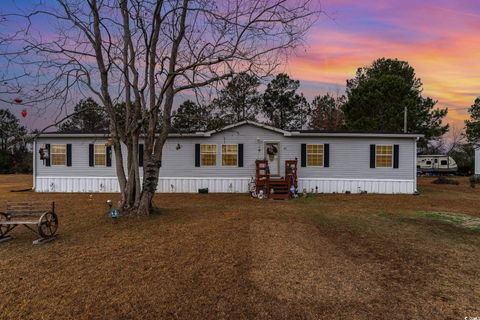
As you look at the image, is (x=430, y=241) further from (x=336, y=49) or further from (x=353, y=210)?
(x=336, y=49)

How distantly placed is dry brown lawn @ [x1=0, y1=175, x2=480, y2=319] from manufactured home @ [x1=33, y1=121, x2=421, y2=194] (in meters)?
6.98

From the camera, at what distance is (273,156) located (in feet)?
52.3

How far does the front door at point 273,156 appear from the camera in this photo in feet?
52.0

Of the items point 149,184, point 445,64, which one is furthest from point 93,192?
point 445,64

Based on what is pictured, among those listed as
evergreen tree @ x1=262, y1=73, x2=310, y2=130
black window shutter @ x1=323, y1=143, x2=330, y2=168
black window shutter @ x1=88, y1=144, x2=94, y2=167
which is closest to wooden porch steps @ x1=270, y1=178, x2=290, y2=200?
black window shutter @ x1=323, y1=143, x2=330, y2=168

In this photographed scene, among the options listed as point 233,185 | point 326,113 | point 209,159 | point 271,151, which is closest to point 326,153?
point 271,151

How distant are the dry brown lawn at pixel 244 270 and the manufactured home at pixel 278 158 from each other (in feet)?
22.9

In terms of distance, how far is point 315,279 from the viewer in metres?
4.59

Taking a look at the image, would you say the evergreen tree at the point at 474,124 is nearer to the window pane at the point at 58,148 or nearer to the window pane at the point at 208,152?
the window pane at the point at 208,152

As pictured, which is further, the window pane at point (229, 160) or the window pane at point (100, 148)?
the window pane at point (100, 148)

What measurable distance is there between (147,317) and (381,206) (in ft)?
33.1

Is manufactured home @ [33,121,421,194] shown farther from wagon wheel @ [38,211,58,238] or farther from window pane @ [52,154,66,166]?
wagon wheel @ [38,211,58,238]

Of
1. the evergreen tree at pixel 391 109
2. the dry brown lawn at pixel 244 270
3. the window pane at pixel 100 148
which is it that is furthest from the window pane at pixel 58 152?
the evergreen tree at pixel 391 109

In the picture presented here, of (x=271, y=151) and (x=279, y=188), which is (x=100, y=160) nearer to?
(x=271, y=151)
